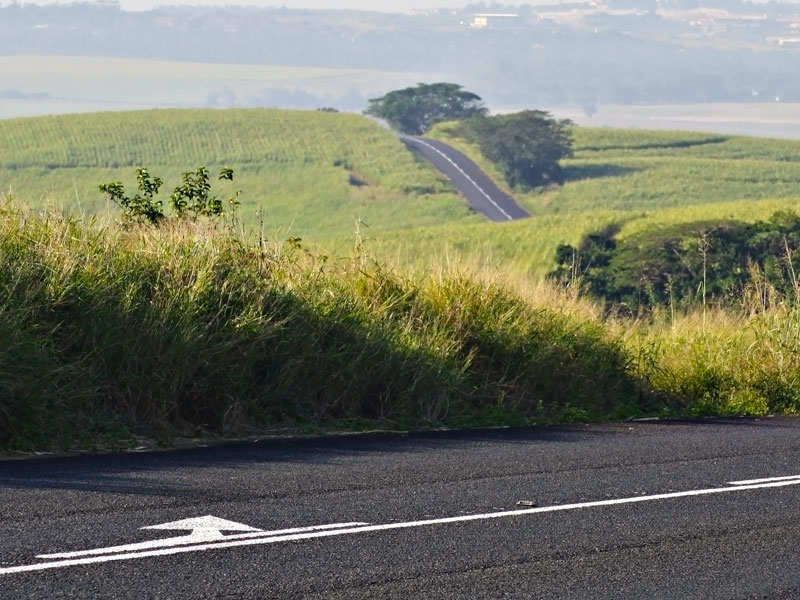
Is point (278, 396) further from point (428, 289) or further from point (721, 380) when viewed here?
point (721, 380)

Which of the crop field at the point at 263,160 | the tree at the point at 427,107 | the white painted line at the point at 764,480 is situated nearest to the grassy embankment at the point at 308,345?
the white painted line at the point at 764,480

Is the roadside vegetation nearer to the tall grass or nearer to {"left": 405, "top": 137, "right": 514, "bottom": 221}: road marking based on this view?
the tall grass

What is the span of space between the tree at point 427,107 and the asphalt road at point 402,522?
146551 millimetres

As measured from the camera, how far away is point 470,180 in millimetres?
115812

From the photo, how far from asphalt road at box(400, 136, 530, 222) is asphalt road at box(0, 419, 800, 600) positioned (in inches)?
3517

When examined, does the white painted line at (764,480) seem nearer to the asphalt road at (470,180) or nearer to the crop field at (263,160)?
the crop field at (263,160)

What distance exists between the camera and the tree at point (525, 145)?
117812 millimetres

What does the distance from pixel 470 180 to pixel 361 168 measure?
32.7ft

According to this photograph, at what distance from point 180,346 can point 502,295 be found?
3.53 meters

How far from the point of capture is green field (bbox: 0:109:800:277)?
94.6 metres

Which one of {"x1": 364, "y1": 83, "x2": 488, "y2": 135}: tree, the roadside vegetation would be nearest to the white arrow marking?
the roadside vegetation

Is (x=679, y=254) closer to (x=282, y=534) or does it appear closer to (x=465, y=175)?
(x=282, y=534)

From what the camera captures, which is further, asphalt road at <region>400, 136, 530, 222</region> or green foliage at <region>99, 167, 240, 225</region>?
asphalt road at <region>400, 136, 530, 222</region>

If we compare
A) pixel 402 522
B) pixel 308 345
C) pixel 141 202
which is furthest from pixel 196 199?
pixel 402 522
